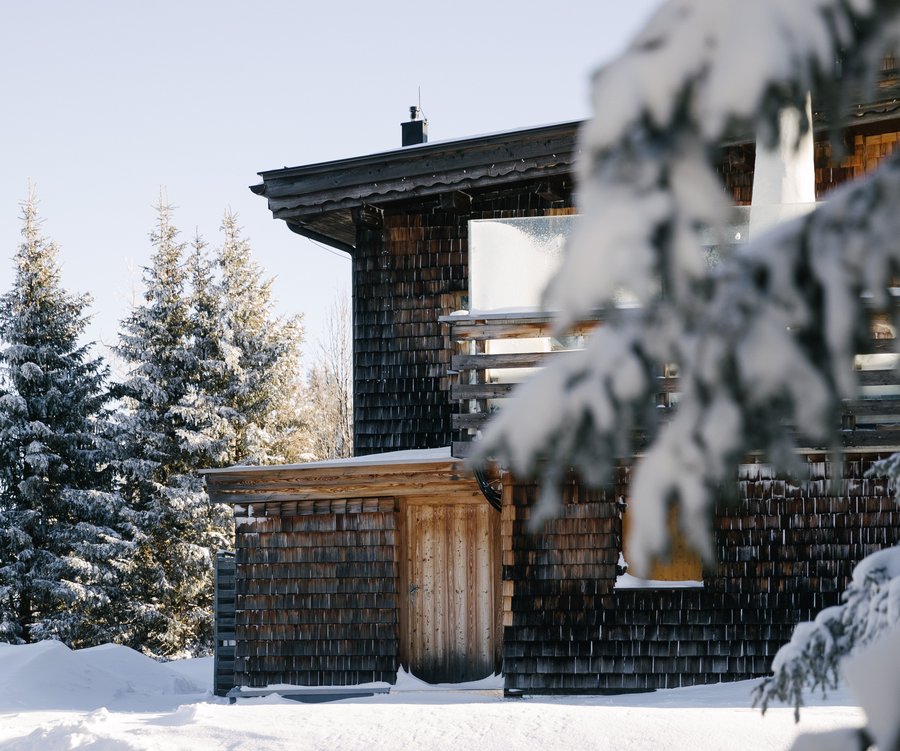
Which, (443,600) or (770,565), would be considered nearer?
(770,565)

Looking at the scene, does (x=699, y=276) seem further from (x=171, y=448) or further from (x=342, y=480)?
(x=171, y=448)

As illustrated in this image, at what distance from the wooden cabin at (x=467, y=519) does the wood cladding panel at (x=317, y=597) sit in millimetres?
22

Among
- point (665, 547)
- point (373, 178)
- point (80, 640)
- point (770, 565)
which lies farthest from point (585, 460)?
point (80, 640)

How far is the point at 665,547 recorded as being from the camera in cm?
205

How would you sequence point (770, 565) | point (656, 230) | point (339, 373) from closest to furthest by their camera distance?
point (656, 230)
point (770, 565)
point (339, 373)

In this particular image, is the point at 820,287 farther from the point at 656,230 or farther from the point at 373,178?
the point at 373,178

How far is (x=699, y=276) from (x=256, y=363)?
27781 millimetres

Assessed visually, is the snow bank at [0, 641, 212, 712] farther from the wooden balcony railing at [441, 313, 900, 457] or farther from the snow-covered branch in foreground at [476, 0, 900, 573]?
the snow-covered branch in foreground at [476, 0, 900, 573]

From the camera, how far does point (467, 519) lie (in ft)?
47.1

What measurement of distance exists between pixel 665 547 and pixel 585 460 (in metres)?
0.27

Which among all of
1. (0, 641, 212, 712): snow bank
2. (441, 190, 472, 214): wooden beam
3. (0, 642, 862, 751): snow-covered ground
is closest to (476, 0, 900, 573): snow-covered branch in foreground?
(0, 642, 862, 751): snow-covered ground

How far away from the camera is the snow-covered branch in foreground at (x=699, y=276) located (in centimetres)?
202

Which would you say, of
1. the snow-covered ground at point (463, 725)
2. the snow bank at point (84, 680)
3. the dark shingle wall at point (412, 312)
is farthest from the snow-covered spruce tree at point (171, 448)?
the snow-covered ground at point (463, 725)

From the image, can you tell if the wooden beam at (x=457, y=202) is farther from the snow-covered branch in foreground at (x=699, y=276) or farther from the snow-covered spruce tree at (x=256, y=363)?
the snow-covered branch in foreground at (x=699, y=276)
